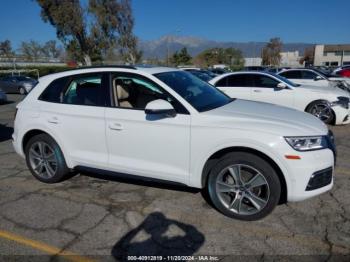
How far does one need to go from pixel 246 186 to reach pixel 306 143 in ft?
2.55

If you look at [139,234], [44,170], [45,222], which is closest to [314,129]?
[139,234]

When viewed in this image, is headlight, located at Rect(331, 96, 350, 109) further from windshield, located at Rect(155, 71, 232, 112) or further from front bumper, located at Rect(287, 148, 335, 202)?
front bumper, located at Rect(287, 148, 335, 202)

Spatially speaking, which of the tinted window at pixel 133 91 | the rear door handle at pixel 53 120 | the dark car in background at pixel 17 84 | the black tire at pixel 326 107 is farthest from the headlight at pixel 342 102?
the dark car in background at pixel 17 84

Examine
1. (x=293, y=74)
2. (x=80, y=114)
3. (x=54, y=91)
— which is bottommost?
(x=80, y=114)

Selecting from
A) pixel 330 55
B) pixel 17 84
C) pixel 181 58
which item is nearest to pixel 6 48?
pixel 181 58

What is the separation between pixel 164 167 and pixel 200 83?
1.45 metres

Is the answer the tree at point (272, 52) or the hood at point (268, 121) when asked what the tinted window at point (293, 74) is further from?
the tree at point (272, 52)

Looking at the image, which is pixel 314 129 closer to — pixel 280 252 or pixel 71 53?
pixel 280 252

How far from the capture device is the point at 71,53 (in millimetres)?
38406

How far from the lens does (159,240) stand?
312cm

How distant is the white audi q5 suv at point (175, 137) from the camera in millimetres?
3164

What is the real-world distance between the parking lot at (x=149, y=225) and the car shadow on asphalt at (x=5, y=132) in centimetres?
370

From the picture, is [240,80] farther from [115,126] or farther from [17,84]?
[17,84]

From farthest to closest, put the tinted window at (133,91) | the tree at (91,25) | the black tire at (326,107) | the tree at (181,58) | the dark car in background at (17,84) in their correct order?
1. the tree at (181,58)
2. the tree at (91,25)
3. the dark car in background at (17,84)
4. the black tire at (326,107)
5. the tinted window at (133,91)
